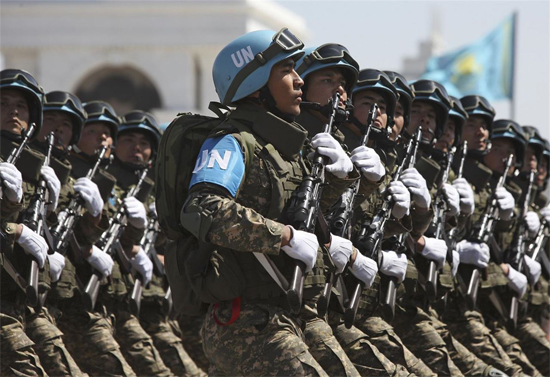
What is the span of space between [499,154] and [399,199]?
149 inches

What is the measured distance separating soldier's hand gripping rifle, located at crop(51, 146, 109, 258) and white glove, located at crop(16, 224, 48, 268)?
0.66 meters

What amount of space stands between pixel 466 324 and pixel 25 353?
3.74 metres

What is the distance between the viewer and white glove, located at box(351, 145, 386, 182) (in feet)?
23.9

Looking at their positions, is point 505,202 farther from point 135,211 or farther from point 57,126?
point 57,126

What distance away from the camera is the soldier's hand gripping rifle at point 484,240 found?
391 inches

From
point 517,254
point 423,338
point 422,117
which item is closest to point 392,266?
point 423,338

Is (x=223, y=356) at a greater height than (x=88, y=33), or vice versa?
(x=88, y=33)

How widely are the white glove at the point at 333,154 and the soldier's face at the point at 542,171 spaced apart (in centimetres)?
664

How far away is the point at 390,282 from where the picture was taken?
8.43 m

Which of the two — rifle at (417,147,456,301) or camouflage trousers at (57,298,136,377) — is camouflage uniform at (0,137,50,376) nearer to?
camouflage trousers at (57,298,136,377)

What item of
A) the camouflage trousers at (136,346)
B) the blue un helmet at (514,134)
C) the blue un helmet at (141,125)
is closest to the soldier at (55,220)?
the camouflage trousers at (136,346)

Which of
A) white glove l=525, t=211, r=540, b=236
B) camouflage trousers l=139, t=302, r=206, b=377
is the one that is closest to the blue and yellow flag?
white glove l=525, t=211, r=540, b=236

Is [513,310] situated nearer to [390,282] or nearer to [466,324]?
[466,324]

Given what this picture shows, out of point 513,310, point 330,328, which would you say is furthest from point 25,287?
point 513,310
